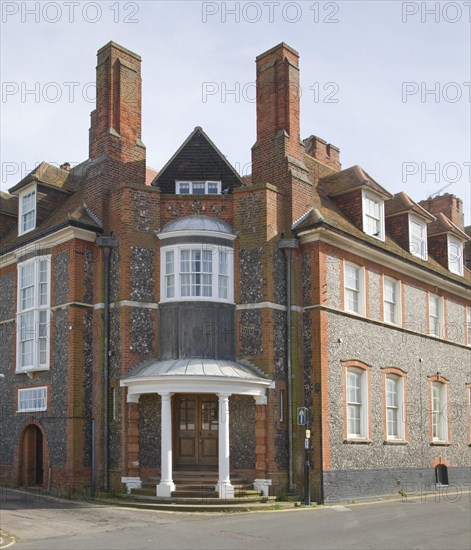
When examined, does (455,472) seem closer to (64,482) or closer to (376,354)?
(376,354)

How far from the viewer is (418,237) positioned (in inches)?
1148

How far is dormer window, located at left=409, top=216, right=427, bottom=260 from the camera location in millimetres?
28688

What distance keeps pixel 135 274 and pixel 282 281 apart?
430cm

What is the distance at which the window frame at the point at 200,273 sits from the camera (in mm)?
22625

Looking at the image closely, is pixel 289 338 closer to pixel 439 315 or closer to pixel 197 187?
pixel 197 187

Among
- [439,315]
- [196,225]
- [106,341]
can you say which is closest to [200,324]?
[106,341]

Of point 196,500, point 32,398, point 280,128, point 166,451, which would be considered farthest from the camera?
point 280,128

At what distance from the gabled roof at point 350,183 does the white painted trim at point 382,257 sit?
7.90 feet

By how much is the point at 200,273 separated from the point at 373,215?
725 centimetres

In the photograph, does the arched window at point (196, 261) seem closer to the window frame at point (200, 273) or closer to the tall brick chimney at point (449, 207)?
the window frame at point (200, 273)

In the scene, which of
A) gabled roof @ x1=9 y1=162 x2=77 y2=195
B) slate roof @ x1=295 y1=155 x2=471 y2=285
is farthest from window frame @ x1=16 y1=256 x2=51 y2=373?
slate roof @ x1=295 y1=155 x2=471 y2=285

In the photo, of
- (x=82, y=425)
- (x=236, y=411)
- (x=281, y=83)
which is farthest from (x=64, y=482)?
(x=281, y=83)

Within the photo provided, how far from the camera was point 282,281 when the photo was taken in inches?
909

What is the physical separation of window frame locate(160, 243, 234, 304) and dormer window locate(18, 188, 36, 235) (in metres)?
5.61
